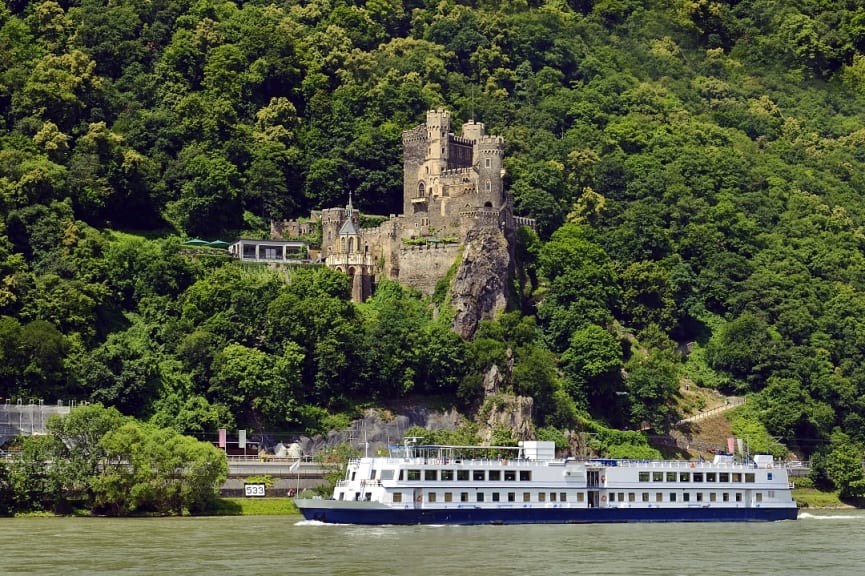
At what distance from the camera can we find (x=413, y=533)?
8081cm

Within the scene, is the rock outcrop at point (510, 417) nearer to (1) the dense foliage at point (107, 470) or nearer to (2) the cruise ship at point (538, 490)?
(2) the cruise ship at point (538, 490)

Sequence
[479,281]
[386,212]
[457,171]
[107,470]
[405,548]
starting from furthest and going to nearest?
[386,212] < [457,171] < [479,281] < [107,470] < [405,548]

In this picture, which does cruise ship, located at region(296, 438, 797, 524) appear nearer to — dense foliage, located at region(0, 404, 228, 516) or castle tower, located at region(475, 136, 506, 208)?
dense foliage, located at region(0, 404, 228, 516)

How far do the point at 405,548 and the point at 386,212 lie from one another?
56559mm

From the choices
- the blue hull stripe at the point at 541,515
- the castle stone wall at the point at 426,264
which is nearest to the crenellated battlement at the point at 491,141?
the castle stone wall at the point at 426,264

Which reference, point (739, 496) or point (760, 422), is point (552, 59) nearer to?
point (760, 422)

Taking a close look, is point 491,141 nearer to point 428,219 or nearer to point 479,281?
point 428,219

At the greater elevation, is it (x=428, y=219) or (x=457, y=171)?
(x=457, y=171)

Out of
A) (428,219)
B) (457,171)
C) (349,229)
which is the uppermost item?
(457,171)

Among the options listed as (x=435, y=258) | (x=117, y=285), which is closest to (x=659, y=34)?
(x=435, y=258)

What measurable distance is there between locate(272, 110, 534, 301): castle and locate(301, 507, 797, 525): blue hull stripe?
27.3 meters

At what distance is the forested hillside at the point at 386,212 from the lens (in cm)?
10312

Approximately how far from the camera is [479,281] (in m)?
112

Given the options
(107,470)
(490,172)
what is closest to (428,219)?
(490,172)
